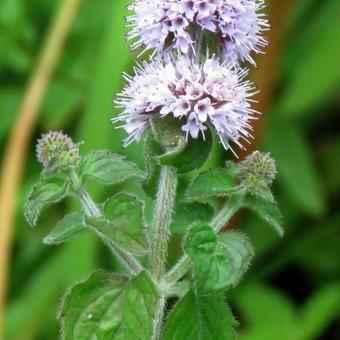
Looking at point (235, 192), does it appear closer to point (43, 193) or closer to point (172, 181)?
point (172, 181)

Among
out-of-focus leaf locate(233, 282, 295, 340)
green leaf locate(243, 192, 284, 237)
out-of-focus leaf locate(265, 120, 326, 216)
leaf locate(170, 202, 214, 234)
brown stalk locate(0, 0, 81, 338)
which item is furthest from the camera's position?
out-of-focus leaf locate(265, 120, 326, 216)

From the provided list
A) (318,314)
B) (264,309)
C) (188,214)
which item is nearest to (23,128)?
(264,309)

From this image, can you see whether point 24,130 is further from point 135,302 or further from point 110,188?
point 135,302

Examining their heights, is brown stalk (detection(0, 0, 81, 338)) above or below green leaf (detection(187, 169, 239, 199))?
above

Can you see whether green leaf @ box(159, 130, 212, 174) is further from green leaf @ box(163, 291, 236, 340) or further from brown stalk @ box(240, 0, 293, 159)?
brown stalk @ box(240, 0, 293, 159)

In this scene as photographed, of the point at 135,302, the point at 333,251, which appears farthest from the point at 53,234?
the point at 333,251

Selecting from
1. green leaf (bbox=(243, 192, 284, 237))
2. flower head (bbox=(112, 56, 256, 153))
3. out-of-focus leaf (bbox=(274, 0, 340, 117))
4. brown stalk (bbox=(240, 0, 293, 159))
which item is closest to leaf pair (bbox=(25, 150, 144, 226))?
flower head (bbox=(112, 56, 256, 153))

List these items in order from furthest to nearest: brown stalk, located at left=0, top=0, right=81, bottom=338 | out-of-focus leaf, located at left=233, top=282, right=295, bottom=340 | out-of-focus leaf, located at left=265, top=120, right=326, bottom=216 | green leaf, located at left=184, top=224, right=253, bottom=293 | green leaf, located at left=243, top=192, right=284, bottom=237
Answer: out-of-focus leaf, located at left=265, top=120, right=326, bottom=216 < out-of-focus leaf, located at left=233, top=282, right=295, bottom=340 < brown stalk, located at left=0, top=0, right=81, bottom=338 < green leaf, located at left=243, top=192, right=284, bottom=237 < green leaf, located at left=184, top=224, right=253, bottom=293
